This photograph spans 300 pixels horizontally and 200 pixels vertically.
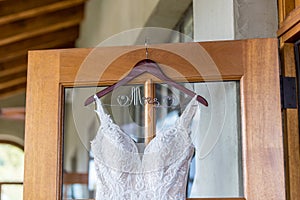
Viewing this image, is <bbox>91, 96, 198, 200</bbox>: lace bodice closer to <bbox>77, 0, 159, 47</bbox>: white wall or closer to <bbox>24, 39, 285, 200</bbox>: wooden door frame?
<bbox>24, 39, 285, 200</bbox>: wooden door frame

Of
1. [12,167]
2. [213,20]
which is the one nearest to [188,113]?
[213,20]

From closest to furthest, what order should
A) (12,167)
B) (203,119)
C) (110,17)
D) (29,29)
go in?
(203,119) < (110,17) < (29,29) < (12,167)

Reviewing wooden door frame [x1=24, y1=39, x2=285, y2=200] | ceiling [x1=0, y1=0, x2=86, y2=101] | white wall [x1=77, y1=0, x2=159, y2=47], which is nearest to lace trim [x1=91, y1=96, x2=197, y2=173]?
wooden door frame [x1=24, y1=39, x2=285, y2=200]

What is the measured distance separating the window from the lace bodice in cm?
709

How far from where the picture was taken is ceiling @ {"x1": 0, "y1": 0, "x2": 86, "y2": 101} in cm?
426

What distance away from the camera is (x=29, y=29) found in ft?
16.0

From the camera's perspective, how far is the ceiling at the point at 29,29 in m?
4.26

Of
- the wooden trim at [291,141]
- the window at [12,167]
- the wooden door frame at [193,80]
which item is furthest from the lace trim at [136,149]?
the window at [12,167]

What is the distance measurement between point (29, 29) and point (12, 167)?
3.96m

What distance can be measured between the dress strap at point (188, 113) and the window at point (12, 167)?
23.4 feet

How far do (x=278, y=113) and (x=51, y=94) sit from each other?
0.63m

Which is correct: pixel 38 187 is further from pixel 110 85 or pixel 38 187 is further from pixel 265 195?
pixel 265 195

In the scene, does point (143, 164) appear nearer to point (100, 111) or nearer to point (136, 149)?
point (136, 149)

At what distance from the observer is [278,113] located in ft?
4.66
